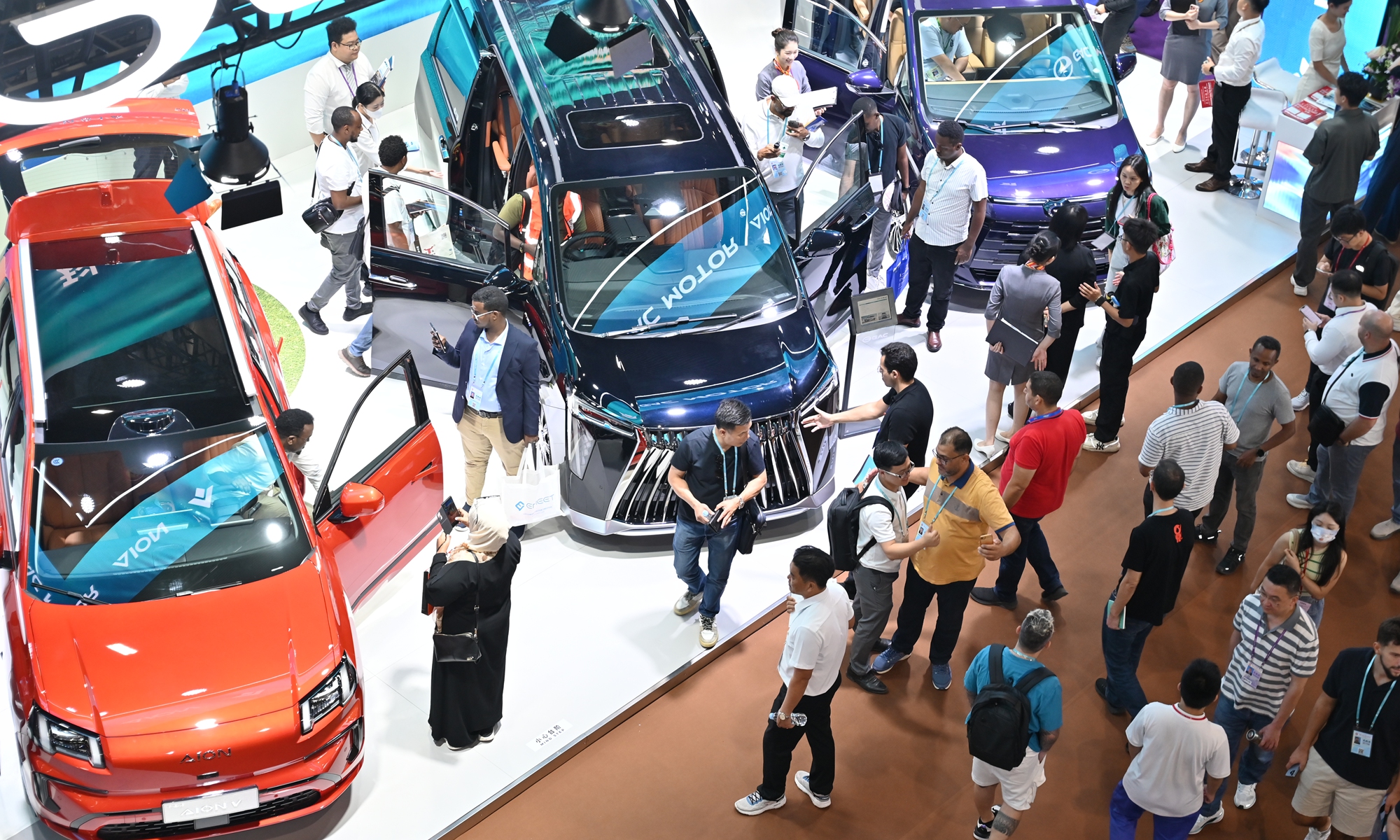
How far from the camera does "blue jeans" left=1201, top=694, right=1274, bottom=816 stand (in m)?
5.94

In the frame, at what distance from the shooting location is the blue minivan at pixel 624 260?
7.17 metres

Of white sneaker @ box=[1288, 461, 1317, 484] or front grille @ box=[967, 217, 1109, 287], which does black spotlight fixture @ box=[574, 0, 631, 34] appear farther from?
white sneaker @ box=[1288, 461, 1317, 484]

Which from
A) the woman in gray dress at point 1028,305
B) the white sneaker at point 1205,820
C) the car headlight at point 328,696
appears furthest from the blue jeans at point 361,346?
the white sneaker at point 1205,820

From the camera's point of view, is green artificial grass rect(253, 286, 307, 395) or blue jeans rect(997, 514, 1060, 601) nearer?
blue jeans rect(997, 514, 1060, 601)

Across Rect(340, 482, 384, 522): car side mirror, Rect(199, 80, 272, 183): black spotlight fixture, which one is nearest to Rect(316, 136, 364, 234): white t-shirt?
Rect(199, 80, 272, 183): black spotlight fixture

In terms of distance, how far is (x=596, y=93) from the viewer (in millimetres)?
8266

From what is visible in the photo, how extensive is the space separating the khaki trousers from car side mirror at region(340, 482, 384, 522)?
1.08m

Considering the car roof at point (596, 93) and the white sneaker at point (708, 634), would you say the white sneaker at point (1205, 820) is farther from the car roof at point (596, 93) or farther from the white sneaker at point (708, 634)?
the car roof at point (596, 93)

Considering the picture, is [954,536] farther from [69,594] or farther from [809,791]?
[69,594]

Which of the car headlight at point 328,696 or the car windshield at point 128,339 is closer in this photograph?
the car headlight at point 328,696

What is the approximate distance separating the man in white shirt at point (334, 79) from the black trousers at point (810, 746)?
5.63 metres

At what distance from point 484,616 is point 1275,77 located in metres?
10.3

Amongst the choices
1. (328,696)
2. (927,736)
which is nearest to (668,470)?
(927,736)

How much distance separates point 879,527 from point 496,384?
2.32 m
